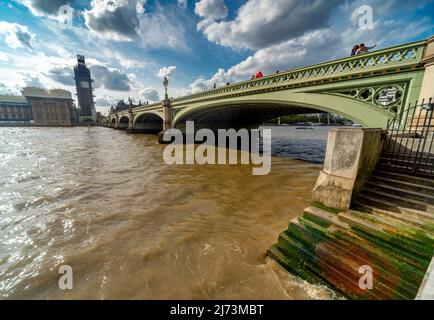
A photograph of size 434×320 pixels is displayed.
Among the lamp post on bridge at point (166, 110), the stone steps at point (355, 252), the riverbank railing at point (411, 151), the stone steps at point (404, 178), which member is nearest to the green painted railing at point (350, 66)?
the riverbank railing at point (411, 151)

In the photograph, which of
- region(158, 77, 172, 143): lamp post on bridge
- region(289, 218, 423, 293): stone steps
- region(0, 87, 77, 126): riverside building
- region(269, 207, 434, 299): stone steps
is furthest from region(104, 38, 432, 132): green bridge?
region(0, 87, 77, 126): riverside building

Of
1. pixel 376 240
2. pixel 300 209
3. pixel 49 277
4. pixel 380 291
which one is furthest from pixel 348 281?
pixel 49 277

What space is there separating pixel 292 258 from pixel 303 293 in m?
0.63

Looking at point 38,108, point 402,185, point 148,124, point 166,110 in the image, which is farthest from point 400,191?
point 38,108

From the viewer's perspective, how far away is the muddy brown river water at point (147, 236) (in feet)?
10.2

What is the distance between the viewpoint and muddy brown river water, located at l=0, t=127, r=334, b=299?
10.2 feet

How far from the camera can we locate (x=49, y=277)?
3.35 m

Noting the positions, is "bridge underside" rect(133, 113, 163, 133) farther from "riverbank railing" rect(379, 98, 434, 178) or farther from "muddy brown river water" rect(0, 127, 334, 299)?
"riverbank railing" rect(379, 98, 434, 178)

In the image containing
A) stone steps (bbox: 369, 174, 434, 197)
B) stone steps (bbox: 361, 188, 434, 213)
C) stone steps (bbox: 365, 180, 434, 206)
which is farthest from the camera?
stone steps (bbox: 369, 174, 434, 197)

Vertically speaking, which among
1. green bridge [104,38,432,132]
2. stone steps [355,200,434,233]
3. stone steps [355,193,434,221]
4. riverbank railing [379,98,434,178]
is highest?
green bridge [104,38,432,132]

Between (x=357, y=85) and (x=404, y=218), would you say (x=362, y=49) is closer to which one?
(x=357, y=85)

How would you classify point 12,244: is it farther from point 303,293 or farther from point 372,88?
point 372,88

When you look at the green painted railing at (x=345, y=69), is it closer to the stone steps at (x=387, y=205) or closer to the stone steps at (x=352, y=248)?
the stone steps at (x=387, y=205)

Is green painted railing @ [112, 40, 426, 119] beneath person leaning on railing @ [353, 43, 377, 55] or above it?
beneath
